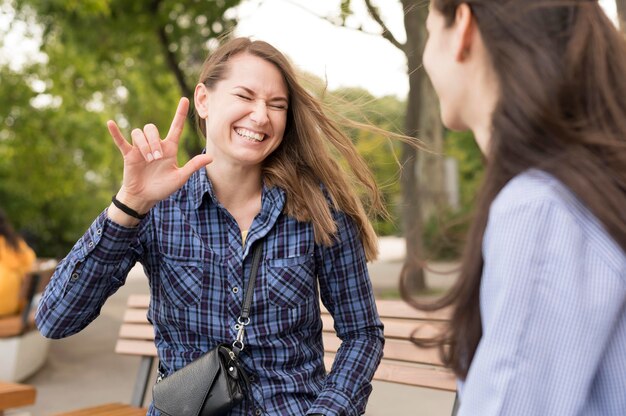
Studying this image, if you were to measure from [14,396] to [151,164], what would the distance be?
1.69 meters

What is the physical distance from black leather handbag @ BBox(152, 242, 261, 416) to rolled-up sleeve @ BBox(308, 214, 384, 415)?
1.16 feet

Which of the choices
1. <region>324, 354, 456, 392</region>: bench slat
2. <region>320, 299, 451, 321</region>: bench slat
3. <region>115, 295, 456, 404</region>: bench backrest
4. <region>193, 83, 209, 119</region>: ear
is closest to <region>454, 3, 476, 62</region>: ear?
<region>193, 83, 209, 119</region>: ear

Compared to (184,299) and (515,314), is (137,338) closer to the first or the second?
(184,299)

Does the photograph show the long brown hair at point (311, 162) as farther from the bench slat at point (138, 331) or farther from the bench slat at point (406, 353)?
the bench slat at point (138, 331)

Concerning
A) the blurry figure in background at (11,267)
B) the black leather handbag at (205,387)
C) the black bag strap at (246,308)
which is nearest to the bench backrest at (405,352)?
the black bag strap at (246,308)

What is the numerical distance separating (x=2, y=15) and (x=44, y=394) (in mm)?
8048

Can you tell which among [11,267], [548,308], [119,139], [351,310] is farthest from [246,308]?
[11,267]

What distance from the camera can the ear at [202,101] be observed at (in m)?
2.73

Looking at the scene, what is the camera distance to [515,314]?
1102 millimetres

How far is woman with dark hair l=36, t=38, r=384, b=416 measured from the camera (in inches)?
97.8

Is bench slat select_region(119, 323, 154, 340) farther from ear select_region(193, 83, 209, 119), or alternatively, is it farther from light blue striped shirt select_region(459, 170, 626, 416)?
light blue striped shirt select_region(459, 170, 626, 416)

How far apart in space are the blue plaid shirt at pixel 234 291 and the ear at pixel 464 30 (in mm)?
1359

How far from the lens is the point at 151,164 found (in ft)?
7.16

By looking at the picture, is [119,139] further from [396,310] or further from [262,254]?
[396,310]
